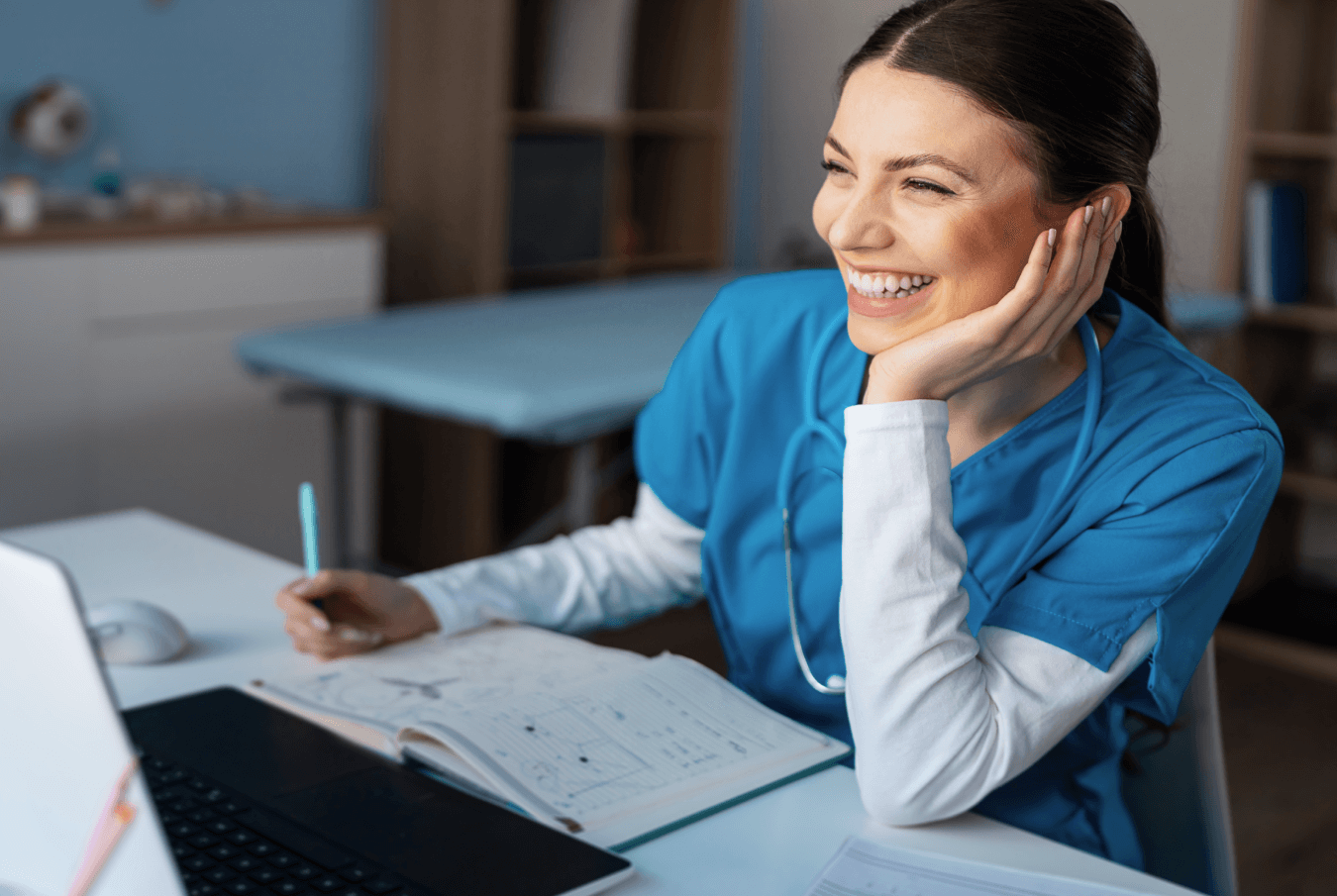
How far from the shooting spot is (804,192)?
14.1 feet

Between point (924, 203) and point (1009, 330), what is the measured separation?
0.10 m

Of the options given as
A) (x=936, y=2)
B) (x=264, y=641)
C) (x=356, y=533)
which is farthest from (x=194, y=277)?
(x=936, y=2)

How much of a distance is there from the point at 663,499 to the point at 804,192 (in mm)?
3183

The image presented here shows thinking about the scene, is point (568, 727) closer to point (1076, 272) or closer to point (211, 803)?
point (211, 803)

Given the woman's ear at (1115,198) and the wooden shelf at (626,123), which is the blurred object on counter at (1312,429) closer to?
the wooden shelf at (626,123)

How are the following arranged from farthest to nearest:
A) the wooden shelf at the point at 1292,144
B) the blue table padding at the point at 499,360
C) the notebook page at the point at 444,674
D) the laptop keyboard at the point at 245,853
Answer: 1. the wooden shelf at the point at 1292,144
2. the blue table padding at the point at 499,360
3. the notebook page at the point at 444,674
4. the laptop keyboard at the point at 245,853

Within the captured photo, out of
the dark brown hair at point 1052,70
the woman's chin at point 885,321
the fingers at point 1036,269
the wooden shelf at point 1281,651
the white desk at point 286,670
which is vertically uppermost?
the dark brown hair at point 1052,70

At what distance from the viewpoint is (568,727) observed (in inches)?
37.5

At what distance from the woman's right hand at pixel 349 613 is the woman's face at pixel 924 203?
17.2 inches

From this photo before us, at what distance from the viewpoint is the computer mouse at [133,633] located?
1050 mm

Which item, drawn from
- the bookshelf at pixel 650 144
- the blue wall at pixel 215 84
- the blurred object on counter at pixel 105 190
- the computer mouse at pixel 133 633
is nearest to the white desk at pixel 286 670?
the computer mouse at pixel 133 633

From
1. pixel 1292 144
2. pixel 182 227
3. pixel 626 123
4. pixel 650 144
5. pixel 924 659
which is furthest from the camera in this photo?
pixel 650 144

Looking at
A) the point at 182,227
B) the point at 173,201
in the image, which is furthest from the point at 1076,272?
the point at 173,201

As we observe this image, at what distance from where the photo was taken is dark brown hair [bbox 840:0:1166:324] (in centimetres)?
91
